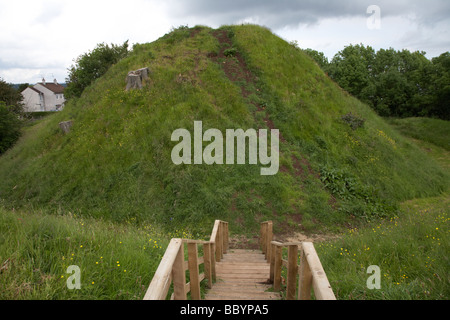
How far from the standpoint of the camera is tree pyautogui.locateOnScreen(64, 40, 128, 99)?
92.2 feet

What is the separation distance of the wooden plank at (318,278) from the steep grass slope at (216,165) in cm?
785

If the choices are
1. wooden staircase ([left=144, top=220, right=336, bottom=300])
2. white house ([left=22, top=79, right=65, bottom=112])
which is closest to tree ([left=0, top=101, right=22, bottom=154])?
wooden staircase ([left=144, top=220, right=336, bottom=300])

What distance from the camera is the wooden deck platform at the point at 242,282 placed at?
455cm

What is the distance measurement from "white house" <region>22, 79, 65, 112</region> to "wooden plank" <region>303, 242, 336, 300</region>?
73373mm

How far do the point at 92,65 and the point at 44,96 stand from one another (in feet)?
166

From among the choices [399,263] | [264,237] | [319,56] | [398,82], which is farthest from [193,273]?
[319,56]

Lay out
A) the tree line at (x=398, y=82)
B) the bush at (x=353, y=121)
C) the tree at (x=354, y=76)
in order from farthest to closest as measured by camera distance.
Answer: the tree at (x=354, y=76) < the tree line at (x=398, y=82) < the bush at (x=353, y=121)

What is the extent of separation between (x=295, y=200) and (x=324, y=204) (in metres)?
1.25

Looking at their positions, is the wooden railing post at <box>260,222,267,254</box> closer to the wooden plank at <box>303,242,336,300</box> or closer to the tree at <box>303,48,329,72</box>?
the wooden plank at <box>303,242,336,300</box>

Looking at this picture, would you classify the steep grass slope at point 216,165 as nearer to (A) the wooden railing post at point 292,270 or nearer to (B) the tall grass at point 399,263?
(B) the tall grass at point 399,263

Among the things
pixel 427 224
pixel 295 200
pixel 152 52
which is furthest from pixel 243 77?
pixel 427 224

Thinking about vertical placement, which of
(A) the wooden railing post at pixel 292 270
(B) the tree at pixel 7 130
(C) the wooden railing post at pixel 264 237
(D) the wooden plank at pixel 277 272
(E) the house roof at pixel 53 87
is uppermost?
(E) the house roof at pixel 53 87

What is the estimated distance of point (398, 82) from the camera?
3938cm

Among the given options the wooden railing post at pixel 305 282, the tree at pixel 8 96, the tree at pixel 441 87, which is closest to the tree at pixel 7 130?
the tree at pixel 8 96
